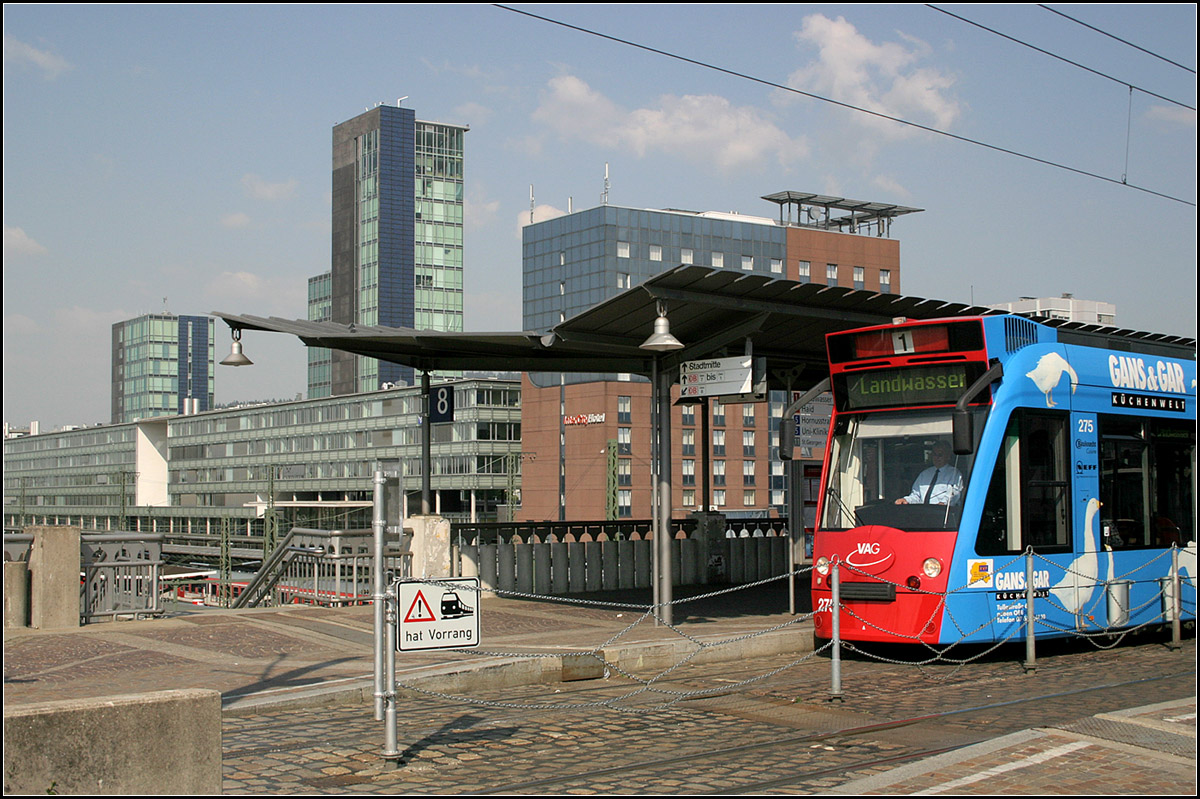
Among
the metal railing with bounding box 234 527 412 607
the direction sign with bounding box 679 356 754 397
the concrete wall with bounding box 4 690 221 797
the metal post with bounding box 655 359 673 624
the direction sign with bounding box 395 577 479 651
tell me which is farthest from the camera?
the metal railing with bounding box 234 527 412 607

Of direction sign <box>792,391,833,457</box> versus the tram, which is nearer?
the tram

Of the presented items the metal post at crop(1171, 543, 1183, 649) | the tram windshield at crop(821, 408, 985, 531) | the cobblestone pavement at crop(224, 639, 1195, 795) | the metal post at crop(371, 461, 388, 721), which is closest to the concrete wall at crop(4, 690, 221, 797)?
the cobblestone pavement at crop(224, 639, 1195, 795)

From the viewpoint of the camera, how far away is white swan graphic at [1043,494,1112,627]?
513 inches

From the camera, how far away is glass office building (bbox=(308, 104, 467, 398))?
547 ft

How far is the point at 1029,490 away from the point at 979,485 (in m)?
0.90

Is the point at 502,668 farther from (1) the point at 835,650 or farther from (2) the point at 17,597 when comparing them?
(2) the point at 17,597

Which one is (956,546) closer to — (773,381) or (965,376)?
(965,376)

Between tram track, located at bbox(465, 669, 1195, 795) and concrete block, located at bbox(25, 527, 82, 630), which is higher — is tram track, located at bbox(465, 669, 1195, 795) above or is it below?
below

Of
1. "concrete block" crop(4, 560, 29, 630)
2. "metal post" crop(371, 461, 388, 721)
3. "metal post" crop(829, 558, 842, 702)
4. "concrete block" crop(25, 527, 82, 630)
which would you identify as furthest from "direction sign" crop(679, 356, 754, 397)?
"concrete block" crop(4, 560, 29, 630)

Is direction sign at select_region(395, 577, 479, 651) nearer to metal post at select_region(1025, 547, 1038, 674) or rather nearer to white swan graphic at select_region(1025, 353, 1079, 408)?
metal post at select_region(1025, 547, 1038, 674)

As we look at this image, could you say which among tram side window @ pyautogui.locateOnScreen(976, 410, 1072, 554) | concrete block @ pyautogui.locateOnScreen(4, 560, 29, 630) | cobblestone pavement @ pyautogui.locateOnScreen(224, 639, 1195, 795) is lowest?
cobblestone pavement @ pyautogui.locateOnScreen(224, 639, 1195, 795)

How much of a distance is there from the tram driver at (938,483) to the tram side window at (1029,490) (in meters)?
0.36

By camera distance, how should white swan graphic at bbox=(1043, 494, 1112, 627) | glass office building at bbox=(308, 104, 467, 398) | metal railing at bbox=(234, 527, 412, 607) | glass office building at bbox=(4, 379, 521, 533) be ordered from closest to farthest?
white swan graphic at bbox=(1043, 494, 1112, 627)
metal railing at bbox=(234, 527, 412, 607)
glass office building at bbox=(4, 379, 521, 533)
glass office building at bbox=(308, 104, 467, 398)

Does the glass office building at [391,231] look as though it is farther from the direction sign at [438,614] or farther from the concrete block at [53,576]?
the direction sign at [438,614]
